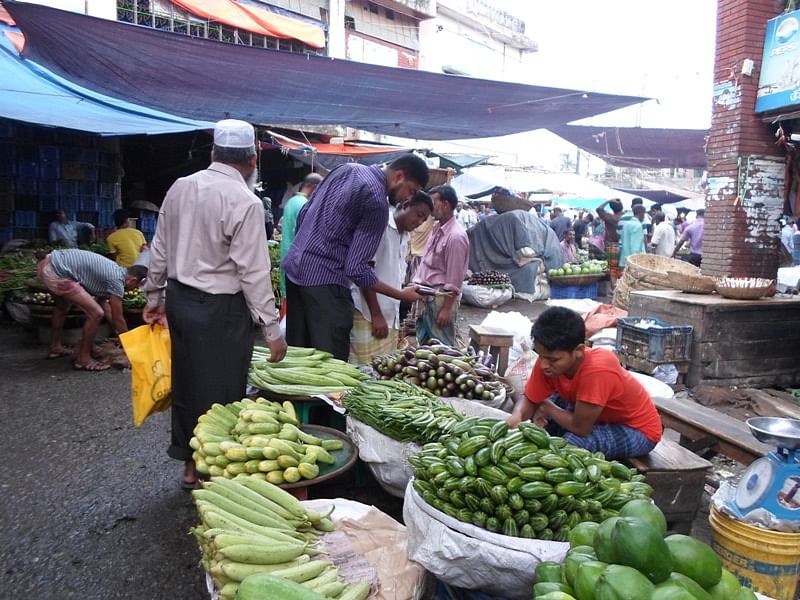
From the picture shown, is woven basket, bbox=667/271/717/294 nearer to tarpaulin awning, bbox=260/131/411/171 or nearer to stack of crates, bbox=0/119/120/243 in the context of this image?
tarpaulin awning, bbox=260/131/411/171

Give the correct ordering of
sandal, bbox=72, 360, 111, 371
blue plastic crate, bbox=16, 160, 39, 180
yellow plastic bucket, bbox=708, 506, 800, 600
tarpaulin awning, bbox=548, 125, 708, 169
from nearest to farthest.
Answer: yellow plastic bucket, bbox=708, 506, 800, 600 → sandal, bbox=72, 360, 111, 371 → blue plastic crate, bbox=16, 160, 39, 180 → tarpaulin awning, bbox=548, 125, 708, 169

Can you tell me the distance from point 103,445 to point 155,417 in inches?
26.8

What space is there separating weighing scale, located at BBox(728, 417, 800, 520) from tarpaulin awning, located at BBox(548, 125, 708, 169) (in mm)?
10162

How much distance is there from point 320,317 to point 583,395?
72.4 inches

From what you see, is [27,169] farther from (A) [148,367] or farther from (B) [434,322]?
(A) [148,367]

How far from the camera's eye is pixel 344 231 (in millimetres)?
3848

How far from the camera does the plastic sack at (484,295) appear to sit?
1155cm

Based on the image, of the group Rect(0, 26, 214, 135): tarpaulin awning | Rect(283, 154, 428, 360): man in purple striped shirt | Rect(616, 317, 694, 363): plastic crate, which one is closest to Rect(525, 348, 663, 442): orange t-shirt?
Rect(283, 154, 428, 360): man in purple striped shirt

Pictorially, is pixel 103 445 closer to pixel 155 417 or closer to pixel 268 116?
pixel 155 417

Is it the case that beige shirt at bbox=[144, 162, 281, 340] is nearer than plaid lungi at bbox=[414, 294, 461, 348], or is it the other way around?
beige shirt at bbox=[144, 162, 281, 340]

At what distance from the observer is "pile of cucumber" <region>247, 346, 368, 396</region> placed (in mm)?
3643

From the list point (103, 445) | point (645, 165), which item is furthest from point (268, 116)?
point (645, 165)

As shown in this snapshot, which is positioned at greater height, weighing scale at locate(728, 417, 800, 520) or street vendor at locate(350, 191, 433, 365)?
street vendor at locate(350, 191, 433, 365)

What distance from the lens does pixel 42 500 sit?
351cm
